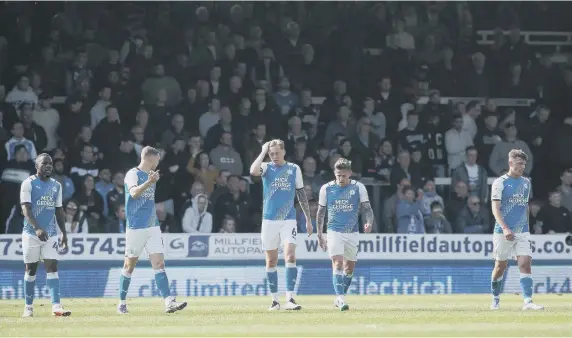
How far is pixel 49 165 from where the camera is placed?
55.3ft

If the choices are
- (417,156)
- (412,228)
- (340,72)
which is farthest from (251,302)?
(340,72)

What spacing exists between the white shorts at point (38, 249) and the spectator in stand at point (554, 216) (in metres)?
13.3

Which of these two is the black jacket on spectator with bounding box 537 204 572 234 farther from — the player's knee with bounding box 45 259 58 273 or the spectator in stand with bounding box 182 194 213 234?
the player's knee with bounding box 45 259 58 273

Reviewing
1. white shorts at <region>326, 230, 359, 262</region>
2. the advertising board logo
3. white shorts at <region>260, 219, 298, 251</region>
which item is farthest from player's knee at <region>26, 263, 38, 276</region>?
the advertising board logo

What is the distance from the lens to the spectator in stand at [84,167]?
25.7m

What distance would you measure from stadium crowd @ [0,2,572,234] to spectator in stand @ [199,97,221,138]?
3 centimetres

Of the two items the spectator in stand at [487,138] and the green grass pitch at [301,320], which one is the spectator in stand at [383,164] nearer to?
the spectator in stand at [487,138]

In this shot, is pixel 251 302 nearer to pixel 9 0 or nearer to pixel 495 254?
pixel 495 254

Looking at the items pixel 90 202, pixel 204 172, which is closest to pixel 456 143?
pixel 204 172

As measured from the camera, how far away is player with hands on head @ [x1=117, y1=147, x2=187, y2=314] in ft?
55.6

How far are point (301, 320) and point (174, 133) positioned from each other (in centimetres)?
1176

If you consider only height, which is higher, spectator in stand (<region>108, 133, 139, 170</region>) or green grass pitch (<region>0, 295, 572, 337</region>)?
spectator in stand (<region>108, 133, 139, 170</region>)

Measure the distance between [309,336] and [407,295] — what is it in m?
10.3

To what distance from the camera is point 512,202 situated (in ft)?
58.0
